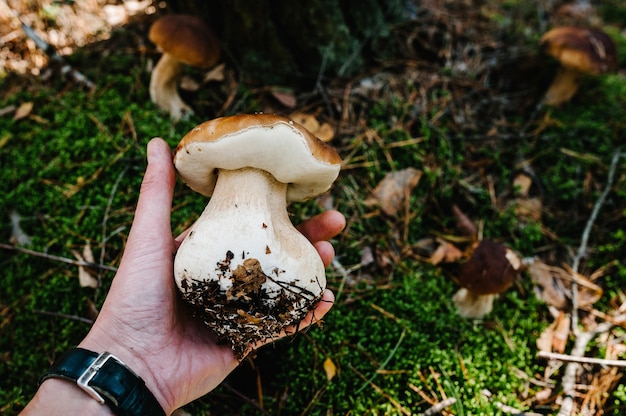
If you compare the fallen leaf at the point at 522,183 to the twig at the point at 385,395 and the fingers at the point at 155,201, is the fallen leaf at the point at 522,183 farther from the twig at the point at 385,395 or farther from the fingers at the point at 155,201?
the fingers at the point at 155,201

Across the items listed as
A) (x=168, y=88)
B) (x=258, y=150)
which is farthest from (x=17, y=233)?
(x=258, y=150)

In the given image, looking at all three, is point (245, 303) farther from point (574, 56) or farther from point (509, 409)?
point (574, 56)

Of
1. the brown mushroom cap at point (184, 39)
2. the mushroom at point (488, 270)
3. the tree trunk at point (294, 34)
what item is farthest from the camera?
the tree trunk at point (294, 34)

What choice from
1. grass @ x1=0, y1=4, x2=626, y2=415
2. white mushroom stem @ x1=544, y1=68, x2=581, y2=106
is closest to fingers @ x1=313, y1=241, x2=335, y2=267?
grass @ x1=0, y1=4, x2=626, y2=415

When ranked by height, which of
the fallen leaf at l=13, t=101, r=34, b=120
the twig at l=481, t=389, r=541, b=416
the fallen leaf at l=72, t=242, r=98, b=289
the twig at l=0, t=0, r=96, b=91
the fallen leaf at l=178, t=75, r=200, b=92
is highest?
the twig at l=0, t=0, r=96, b=91

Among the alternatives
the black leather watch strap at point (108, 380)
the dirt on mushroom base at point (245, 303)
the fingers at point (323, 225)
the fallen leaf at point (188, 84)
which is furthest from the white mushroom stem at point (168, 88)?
the black leather watch strap at point (108, 380)

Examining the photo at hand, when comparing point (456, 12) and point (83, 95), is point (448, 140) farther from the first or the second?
point (83, 95)

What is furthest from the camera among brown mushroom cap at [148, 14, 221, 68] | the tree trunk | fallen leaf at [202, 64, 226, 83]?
fallen leaf at [202, 64, 226, 83]

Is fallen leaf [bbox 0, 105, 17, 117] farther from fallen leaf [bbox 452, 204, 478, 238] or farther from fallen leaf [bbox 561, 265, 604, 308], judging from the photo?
fallen leaf [bbox 561, 265, 604, 308]
